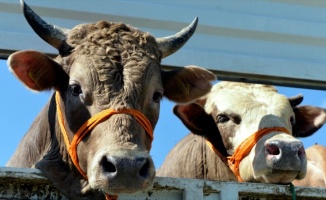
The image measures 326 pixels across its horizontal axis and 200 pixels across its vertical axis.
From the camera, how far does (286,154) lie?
660 cm

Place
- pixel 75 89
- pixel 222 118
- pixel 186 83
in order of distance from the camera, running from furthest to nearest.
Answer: pixel 222 118 → pixel 186 83 → pixel 75 89

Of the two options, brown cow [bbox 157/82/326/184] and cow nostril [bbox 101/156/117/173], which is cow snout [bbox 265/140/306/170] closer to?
brown cow [bbox 157/82/326/184]

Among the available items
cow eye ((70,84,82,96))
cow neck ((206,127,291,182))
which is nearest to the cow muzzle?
cow neck ((206,127,291,182))

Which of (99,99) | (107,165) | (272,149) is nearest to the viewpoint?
(107,165)

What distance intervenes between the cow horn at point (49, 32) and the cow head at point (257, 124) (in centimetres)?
226

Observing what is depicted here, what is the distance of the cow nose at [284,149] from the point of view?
6.60m

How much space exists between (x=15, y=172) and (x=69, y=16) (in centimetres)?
251

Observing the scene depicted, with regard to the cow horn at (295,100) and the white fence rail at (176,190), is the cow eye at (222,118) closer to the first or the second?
the cow horn at (295,100)

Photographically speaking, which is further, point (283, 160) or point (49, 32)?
point (283, 160)

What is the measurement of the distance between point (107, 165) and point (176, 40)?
1859mm

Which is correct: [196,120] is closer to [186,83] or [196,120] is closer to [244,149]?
[244,149]

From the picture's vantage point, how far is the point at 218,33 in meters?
6.74

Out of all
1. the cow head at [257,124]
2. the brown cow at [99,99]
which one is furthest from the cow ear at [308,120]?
the brown cow at [99,99]

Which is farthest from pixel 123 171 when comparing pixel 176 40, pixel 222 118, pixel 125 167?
pixel 222 118
